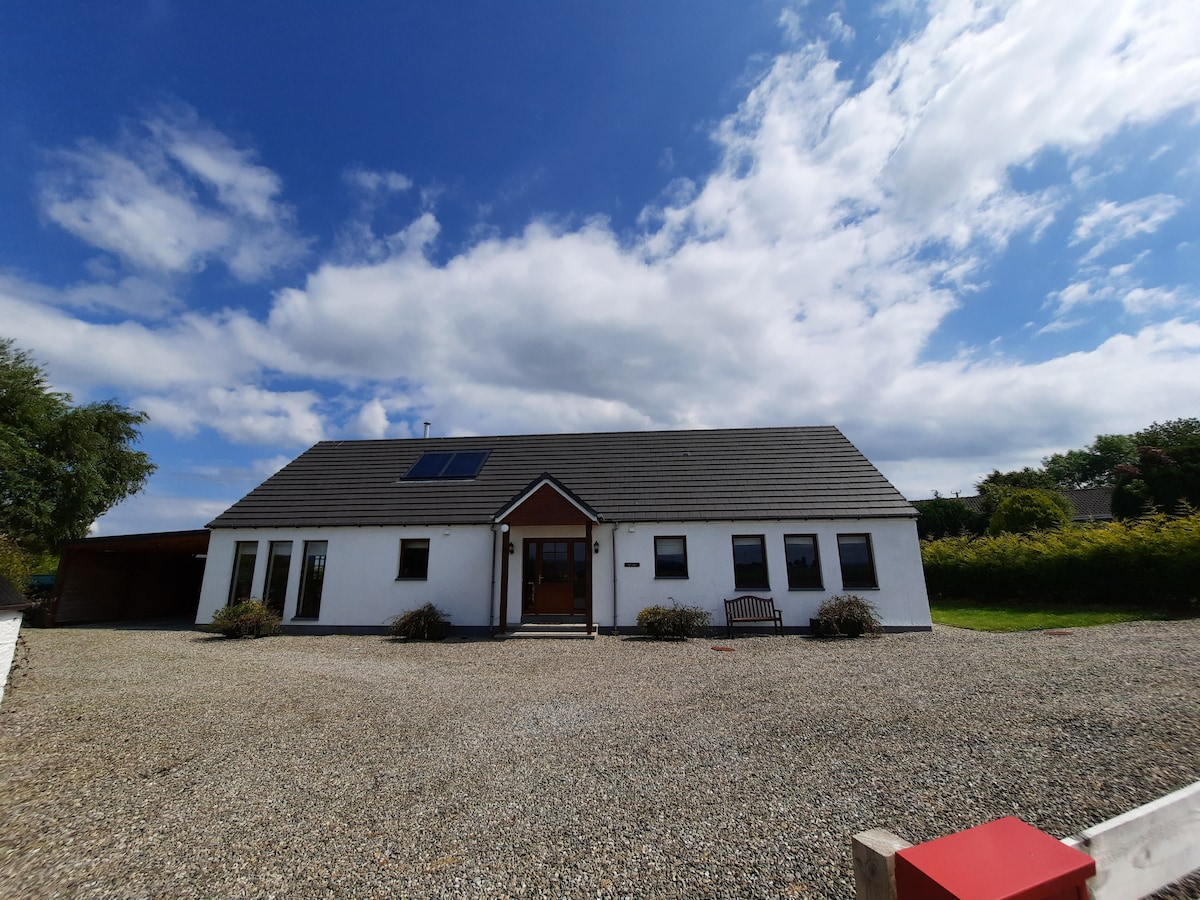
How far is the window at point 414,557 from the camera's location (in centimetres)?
1588

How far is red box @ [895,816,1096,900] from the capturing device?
56.7 inches

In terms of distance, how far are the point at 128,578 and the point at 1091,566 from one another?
1220 inches

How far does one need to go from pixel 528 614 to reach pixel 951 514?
25983mm

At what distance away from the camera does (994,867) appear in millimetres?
1506

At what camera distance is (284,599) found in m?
16.0

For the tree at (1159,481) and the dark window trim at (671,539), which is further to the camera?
the tree at (1159,481)

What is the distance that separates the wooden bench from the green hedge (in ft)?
28.4

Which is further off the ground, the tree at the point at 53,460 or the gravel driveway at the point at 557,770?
the tree at the point at 53,460

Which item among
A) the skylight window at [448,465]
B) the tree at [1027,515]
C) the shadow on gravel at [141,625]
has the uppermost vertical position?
the skylight window at [448,465]

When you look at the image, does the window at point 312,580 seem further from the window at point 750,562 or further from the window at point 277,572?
the window at point 750,562

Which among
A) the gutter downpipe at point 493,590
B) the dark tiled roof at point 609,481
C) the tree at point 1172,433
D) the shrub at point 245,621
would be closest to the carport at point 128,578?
the shrub at point 245,621

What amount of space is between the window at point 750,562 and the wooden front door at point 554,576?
4353 millimetres

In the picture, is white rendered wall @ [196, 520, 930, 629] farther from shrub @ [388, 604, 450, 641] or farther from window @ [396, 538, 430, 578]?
shrub @ [388, 604, 450, 641]

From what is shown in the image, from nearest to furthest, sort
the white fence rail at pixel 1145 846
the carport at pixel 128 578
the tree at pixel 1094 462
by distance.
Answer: the white fence rail at pixel 1145 846
the carport at pixel 128 578
the tree at pixel 1094 462
